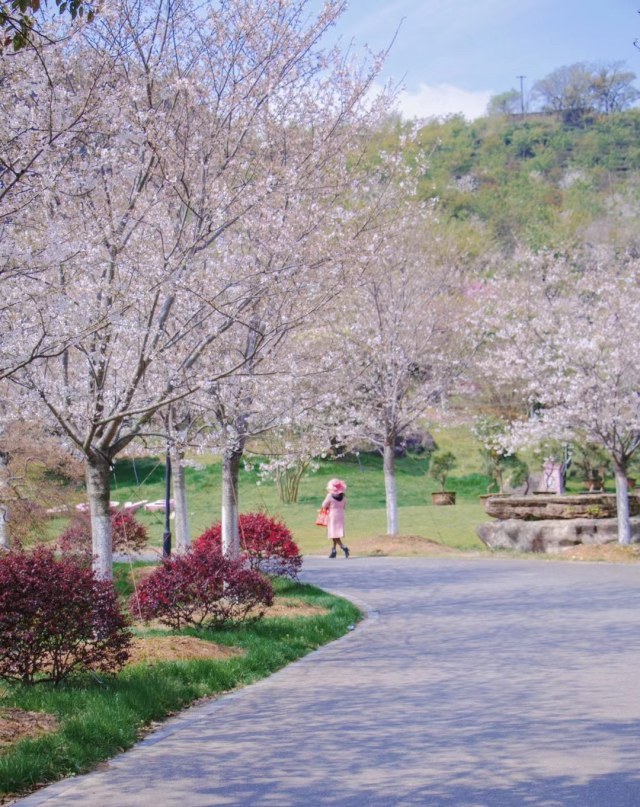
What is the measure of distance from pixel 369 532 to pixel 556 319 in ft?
26.7

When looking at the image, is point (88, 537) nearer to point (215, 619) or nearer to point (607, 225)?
point (215, 619)

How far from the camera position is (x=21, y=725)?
6.46m

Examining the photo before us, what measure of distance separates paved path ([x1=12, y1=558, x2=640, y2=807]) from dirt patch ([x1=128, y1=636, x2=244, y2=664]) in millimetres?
802

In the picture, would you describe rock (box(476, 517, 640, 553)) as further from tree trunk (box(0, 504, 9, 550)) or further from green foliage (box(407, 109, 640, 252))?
green foliage (box(407, 109, 640, 252))

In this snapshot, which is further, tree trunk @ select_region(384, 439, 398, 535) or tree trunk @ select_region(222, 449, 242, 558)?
tree trunk @ select_region(384, 439, 398, 535)

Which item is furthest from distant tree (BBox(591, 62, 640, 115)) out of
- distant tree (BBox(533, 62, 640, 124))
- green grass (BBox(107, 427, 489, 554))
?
green grass (BBox(107, 427, 489, 554))

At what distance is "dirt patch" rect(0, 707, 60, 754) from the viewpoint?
6184 millimetres

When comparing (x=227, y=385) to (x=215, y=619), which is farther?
(x=227, y=385)

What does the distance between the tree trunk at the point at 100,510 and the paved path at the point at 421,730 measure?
2.43m

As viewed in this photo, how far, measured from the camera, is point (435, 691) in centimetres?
812

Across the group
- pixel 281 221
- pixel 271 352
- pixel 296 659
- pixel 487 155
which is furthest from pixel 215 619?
pixel 487 155

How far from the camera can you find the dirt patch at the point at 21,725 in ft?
20.3


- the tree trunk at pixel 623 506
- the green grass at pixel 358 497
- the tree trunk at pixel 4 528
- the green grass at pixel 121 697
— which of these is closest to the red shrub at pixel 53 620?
the green grass at pixel 121 697

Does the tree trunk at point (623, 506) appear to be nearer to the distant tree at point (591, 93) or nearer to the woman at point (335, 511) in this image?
the woman at point (335, 511)
